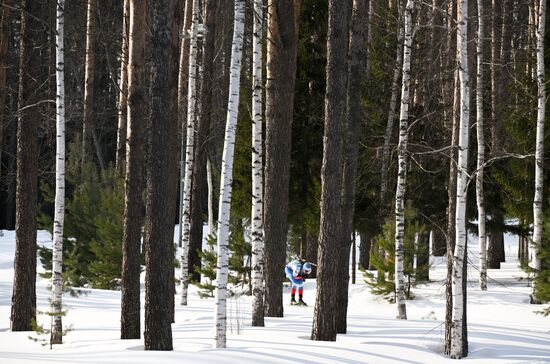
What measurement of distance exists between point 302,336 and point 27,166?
5.57 meters

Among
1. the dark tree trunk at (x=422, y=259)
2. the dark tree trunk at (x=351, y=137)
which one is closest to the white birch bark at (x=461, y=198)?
the dark tree trunk at (x=351, y=137)

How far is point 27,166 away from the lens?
13.3 meters

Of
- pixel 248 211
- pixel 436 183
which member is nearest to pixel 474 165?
pixel 436 183

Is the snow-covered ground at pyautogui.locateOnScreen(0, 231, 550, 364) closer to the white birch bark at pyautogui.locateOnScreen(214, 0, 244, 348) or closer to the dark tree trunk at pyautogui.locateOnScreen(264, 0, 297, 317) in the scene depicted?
the white birch bark at pyautogui.locateOnScreen(214, 0, 244, 348)

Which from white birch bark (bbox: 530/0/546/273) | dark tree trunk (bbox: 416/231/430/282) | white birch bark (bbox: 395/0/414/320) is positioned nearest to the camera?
white birch bark (bbox: 395/0/414/320)

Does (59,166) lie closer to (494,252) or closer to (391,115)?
(391,115)

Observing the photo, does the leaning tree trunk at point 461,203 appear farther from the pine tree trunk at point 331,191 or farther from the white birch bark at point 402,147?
the white birch bark at point 402,147

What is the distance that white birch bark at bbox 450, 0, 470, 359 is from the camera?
34.7 feet

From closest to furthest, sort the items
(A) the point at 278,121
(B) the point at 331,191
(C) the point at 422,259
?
(B) the point at 331,191 < (A) the point at 278,121 < (C) the point at 422,259

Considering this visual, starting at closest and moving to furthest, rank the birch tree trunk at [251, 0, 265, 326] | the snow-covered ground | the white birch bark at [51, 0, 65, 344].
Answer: the snow-covered ground, the white birch bark at [51, 0, 65, 344], the birch tree trunk at [251, 0, 265, 326]

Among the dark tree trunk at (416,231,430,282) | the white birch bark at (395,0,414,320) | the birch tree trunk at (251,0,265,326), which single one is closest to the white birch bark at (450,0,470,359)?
the birch tree trunk at (251,0,265,326)

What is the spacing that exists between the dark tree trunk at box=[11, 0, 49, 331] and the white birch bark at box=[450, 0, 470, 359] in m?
6.90

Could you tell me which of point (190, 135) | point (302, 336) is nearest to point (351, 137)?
point (302, 336)

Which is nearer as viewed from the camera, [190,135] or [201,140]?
[190,135]
